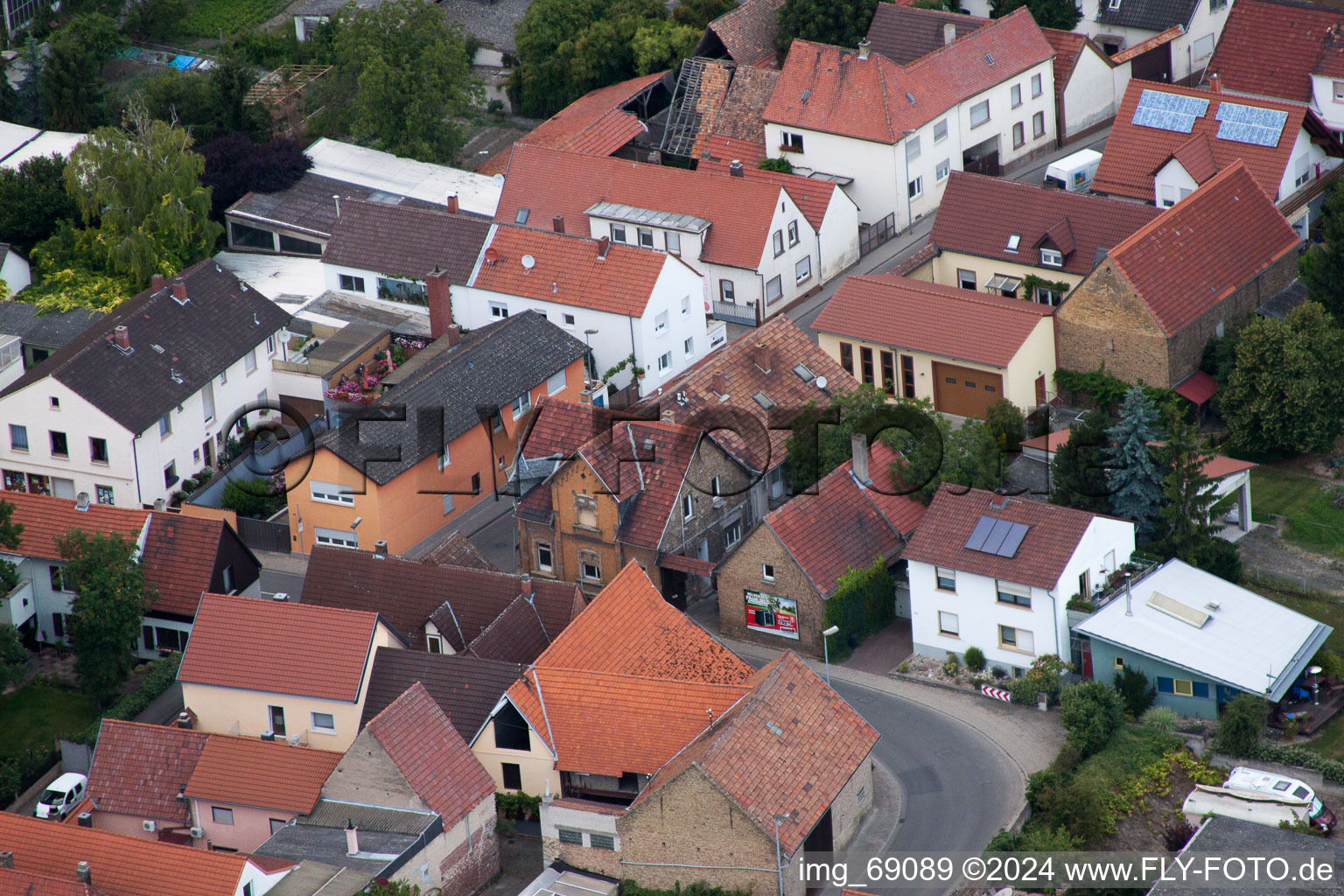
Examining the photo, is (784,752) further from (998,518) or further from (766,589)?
(998,518)

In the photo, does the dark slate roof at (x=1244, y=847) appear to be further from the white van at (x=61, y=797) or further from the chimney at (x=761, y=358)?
the white van at (x=61, y=797)

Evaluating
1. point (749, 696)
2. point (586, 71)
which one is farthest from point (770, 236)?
point (749, 696)

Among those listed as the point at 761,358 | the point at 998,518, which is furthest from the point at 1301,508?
the point at 761,358

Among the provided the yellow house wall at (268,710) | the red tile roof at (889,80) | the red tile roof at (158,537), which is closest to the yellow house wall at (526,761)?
the yellow house wall at (268,710)

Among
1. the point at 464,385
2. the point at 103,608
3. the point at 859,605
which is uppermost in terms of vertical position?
the point at 464,385

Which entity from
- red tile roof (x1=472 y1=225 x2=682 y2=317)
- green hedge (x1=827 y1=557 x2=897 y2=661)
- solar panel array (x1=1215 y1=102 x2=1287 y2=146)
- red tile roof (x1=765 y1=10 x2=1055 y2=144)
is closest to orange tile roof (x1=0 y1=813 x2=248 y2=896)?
green hedge (x1=827 y1=557 x2=897 y2=661)

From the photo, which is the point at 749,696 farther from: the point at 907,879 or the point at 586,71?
the point at 586,71
